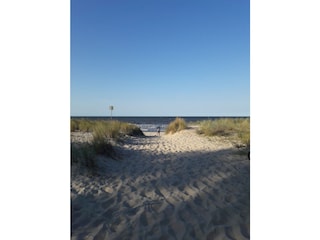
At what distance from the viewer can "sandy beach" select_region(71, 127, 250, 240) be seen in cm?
179

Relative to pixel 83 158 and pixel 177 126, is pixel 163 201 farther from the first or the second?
pixel 177 126

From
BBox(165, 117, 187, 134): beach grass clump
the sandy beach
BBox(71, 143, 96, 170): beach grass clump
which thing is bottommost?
the sandy beach

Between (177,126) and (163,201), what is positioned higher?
(177,126)

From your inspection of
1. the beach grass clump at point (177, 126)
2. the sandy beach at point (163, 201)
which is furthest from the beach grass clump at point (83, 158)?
the beach grass clump at point (177, 126)

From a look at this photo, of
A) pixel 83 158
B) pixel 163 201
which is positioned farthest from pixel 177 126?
pixel 163 201

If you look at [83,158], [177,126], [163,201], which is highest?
[177,126]

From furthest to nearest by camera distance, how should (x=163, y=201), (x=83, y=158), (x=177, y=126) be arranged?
(x=177, y=126) < (x=83, y=158) < (x=163, y=201)

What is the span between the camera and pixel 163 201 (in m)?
2.34

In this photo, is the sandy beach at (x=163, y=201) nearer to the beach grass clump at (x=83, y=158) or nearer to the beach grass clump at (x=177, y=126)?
the beach grass clump at (x=83, y=158)

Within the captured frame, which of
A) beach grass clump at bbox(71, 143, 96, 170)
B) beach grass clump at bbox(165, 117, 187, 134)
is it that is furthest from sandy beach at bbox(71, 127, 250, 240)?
beach grass clump at bbox(165, 117, 187, 134)

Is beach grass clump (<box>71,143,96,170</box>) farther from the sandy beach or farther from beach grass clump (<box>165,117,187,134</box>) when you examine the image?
beach grass clump (<box>165,117,187,134</box>)
